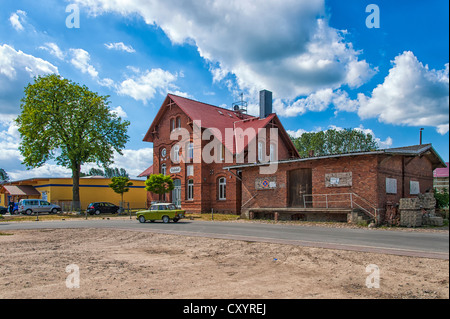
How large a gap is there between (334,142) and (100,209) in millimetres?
35814

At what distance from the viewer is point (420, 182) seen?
20312mm

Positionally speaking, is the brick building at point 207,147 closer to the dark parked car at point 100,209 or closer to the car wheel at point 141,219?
the dark parked car at point 100,209

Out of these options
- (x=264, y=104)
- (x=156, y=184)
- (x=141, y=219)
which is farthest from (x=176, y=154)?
(x=141, y=219)

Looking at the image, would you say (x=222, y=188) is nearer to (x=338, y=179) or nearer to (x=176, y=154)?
(x=176, y=154)

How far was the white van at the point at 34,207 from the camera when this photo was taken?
37.9 m

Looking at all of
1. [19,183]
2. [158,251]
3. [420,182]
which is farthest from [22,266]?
[19,183]

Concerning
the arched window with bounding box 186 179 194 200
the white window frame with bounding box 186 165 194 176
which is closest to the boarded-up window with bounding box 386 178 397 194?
the white window frame with bounding box 186 165 194 176

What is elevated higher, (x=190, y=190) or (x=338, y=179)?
(x=338, y=179)

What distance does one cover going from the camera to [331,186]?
73.8 ft

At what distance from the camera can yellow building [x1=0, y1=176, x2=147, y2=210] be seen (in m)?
46.0
